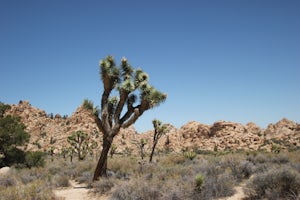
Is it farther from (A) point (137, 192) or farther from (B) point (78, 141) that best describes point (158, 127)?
(A) point (137, 192)

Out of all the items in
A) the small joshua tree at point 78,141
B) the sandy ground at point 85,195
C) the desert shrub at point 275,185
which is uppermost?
the small joshua tree at point 78,141

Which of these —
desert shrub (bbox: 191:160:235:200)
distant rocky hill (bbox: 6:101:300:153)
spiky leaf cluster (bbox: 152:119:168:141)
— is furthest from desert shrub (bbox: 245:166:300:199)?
distant rocky hill (bbox: 6:101:300:153)

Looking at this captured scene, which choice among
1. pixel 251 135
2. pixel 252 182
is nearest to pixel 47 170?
pixel 252 182

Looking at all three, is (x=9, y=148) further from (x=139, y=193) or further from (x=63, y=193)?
(x=139, y=193)

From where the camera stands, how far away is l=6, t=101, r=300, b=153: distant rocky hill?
59.9 meters

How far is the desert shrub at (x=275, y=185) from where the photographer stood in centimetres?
635

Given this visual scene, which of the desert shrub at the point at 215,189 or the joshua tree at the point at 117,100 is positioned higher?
the joshua tree at the point at 117,100

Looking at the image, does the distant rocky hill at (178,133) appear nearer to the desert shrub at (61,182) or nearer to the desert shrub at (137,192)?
the desert shrub at (61,182)

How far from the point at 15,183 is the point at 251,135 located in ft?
198

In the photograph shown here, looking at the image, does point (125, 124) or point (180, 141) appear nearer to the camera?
point (125, 124)

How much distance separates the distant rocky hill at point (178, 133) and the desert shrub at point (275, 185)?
172 ft

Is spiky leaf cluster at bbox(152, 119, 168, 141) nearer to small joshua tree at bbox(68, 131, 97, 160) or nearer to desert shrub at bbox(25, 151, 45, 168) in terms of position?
small joshua tree at bbox(68, 131, 97, 160)

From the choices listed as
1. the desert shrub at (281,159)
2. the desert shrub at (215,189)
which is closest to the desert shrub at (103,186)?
the desert shrub at (215,189)

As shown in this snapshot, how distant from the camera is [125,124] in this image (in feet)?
36.5
